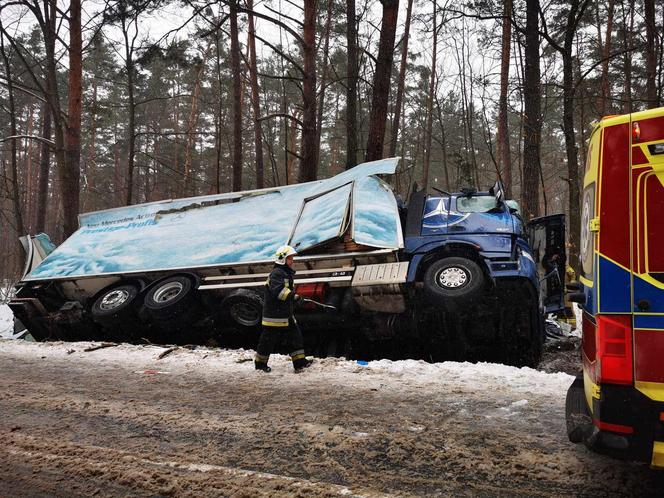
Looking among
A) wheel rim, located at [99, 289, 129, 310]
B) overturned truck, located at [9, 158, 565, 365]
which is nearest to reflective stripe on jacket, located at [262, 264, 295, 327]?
overturned truck, located at [9, 158, 565, 365]

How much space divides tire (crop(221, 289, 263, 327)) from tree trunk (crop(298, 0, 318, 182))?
5953 mm

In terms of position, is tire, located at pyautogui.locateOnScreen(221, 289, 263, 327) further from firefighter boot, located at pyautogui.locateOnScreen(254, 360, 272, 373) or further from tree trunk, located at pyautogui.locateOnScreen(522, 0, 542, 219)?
tree trunk, located at pyautogui.locateOnScreen(522, 0, 542, 219)

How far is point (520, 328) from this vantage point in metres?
6.39

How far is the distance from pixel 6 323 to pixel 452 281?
1205 cm

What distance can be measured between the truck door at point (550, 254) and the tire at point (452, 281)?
6.81 ft

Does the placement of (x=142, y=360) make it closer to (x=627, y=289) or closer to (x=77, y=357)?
(x=77, y=357)

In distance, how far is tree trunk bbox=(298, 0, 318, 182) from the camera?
41.0 feet

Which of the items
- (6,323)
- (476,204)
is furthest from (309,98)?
(6,323)

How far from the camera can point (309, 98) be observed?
12438 mm

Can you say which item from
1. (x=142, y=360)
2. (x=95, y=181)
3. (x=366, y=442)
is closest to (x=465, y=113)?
(x=142, y=360)

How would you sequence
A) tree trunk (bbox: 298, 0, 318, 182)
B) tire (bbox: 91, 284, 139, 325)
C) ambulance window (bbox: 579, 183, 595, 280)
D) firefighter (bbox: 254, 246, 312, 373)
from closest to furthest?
ambulance window (bbox: 579, 183, 595, 280) < firefighter (bbox: 254, 246, 312, 373) < tire (bbox: 91, 284, 139, 325) < tree trunk (bbox: 298, 0, 318, 182)

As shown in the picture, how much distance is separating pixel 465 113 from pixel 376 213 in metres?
18.3

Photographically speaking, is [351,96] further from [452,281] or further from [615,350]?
[615,350]

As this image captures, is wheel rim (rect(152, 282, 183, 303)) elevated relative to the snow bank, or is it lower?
elevated
